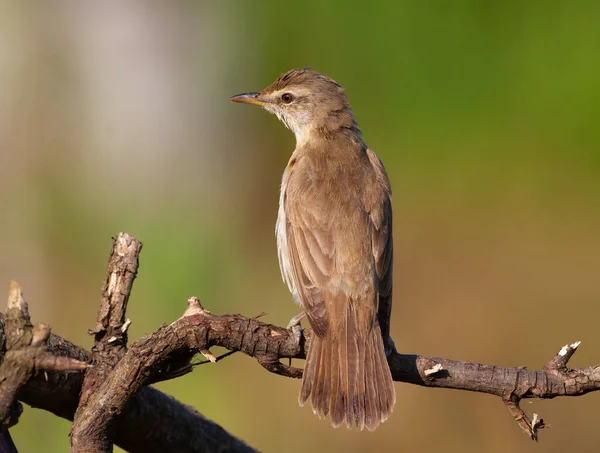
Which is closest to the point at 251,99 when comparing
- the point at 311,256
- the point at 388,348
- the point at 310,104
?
the point at 310,104

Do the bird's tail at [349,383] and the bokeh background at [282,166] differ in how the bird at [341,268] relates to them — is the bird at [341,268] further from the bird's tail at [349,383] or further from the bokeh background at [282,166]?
the bokeh background at [282,166]

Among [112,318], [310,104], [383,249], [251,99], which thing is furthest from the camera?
[251,99]

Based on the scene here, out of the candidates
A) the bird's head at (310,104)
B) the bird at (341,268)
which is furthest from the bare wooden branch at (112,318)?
the bird's head at (310,104)

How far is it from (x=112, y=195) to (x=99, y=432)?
504 cm

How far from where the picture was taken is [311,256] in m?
3.80

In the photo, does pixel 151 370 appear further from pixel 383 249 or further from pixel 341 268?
pixel 383 249

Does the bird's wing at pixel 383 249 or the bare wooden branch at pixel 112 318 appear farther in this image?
the bird's wing at pixel 383 249

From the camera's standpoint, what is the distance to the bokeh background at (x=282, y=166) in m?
6.07

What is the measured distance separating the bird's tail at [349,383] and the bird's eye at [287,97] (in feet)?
5.60

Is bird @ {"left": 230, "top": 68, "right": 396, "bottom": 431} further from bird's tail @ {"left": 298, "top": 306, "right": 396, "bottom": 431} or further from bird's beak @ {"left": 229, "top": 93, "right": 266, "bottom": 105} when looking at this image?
bird's beak @ {"left": 229, "top": 93, "right": 266, "bottom": 105}

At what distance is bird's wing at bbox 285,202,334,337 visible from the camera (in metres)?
3.63

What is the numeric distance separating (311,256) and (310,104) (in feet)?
3.97

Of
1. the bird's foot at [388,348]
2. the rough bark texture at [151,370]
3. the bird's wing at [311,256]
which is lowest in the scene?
the rough bark texture at [151,370]

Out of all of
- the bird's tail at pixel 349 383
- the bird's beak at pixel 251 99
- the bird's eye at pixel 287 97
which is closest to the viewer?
the bird's tail at pixel 349 383
